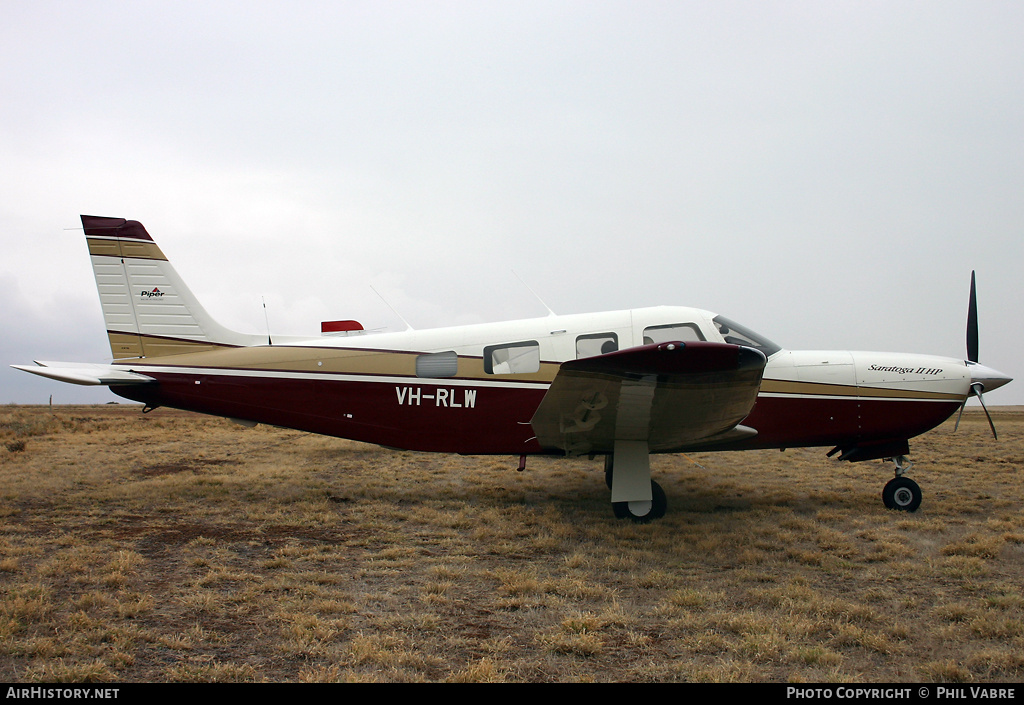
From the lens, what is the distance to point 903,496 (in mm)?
7223

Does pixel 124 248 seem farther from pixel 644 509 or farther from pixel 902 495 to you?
pixel 902 495

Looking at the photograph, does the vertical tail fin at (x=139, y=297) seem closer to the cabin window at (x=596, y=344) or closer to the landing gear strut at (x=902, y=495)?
the cabin window at (x=596, y=344)

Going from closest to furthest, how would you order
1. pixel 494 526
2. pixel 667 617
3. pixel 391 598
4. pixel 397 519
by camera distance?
pixel 667 617
pixel 391 598
pixel 494 526
pixel 397 519

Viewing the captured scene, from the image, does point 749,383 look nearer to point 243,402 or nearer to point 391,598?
point 391,598

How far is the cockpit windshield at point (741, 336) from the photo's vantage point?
721 cm

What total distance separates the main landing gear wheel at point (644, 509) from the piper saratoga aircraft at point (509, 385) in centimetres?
2

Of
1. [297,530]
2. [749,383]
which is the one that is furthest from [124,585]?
[749,383]

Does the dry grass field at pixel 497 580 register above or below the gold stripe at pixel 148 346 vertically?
below

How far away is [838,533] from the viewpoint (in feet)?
19.9

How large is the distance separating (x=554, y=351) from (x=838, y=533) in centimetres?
371

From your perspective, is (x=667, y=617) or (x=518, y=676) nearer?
(x=518, y=676)

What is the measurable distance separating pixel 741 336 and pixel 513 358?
295 cm

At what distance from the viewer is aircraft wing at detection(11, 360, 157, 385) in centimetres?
702

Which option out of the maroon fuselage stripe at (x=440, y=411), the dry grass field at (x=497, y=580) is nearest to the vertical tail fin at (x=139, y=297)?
the maroon fuselage stripe at (x=440, y=411)
